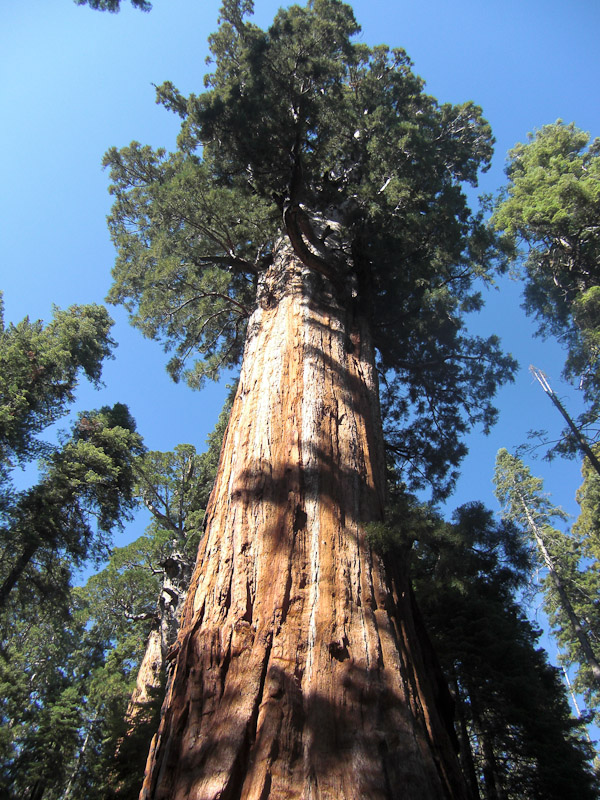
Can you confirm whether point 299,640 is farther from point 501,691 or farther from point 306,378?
point 501,691

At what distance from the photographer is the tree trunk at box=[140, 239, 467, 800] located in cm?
239

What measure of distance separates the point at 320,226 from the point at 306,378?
4.47m

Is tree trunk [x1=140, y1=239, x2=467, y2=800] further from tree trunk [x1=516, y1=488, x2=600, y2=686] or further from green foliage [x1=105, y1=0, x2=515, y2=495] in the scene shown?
tree trunk [x1=516, y1=488, x2=600, y2=686]

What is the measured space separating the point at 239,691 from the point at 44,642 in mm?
22501

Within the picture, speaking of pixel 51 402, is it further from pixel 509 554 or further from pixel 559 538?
pixel 559 538

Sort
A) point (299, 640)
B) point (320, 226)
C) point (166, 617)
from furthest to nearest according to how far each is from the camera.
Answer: point (166, 617), point (320, 226), point (299, 640)

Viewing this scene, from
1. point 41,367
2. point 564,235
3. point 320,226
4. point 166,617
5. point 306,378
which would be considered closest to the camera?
point 306,378

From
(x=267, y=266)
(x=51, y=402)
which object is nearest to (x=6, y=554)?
(x=51, y=402)

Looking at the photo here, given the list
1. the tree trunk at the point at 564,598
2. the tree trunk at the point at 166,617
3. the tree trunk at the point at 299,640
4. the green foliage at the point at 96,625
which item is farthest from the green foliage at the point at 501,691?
the tree trunk at the point at 564,598

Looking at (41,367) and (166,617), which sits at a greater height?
(41,367)

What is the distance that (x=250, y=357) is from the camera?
5.65 metres

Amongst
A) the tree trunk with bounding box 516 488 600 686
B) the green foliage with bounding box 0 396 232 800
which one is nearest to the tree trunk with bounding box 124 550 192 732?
the green foliage with bounding box 0 396 232 800

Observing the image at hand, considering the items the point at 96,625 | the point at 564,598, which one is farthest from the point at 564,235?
the point at 96,625

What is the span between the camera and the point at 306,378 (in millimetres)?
4809
